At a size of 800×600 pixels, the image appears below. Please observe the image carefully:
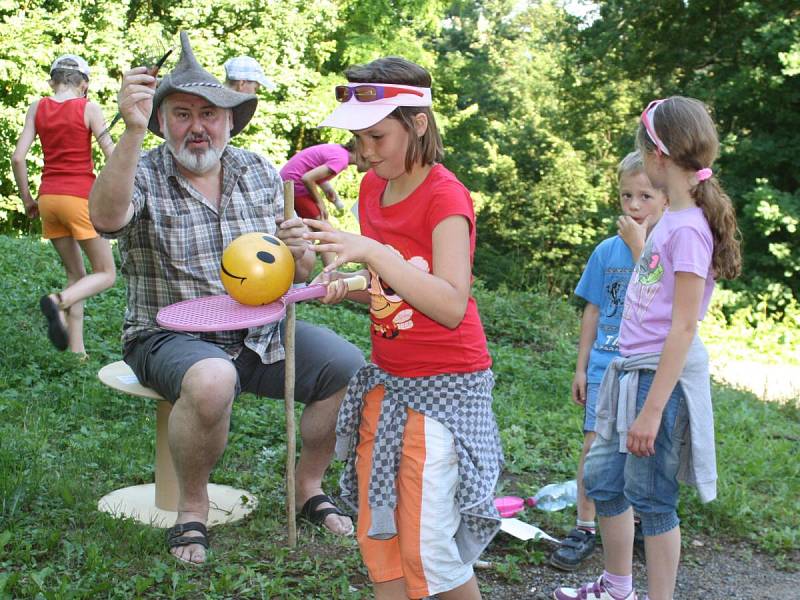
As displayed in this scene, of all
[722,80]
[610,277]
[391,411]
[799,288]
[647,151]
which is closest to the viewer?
[391,411]

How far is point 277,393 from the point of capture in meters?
3.72

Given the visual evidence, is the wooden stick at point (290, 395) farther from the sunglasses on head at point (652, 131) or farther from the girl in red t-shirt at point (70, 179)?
the girl in red t-shirt at point (70, 179)

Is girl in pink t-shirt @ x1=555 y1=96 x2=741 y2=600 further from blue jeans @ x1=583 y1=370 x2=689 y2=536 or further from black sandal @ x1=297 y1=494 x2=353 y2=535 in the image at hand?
black sandal @ x1=297 y1=494 x2=353 y2=535

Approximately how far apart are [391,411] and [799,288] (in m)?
13.2

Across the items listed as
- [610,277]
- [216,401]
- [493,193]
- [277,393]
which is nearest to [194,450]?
[216,401]

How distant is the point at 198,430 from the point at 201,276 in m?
0.66

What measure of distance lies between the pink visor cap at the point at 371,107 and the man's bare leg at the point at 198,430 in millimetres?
1228

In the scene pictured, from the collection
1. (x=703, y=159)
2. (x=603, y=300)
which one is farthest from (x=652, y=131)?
(x=603, y=300)

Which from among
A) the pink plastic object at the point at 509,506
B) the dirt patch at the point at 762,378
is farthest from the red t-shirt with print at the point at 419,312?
the dirt patch at the point at 762,378

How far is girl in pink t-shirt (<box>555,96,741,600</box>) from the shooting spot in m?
2.62

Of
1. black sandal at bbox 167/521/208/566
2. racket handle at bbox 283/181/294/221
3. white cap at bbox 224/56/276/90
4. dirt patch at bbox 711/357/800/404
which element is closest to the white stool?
black sandal at bbox 167/521/208/566

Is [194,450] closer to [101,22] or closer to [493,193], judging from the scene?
[101,22]

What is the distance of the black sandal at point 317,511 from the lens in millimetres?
3691

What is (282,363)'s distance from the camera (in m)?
3.69
